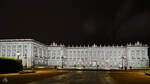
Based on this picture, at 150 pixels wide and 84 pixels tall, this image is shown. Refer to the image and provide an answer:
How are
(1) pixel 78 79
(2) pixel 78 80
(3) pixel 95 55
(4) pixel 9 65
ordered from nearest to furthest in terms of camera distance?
(2) pixel 78 80 → (1) pixel 78 79 → (4) pixel 9 65 → (3) pixel 95 55

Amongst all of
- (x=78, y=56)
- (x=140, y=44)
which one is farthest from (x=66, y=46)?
(x=140, y=44)

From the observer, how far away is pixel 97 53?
557 feet

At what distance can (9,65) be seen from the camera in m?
49.7

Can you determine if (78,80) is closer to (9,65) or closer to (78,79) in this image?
(78,79)

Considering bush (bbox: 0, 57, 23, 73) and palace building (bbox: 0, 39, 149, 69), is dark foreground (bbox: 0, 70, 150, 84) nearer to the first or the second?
bush (bbox: 0, 57, 23, 73)

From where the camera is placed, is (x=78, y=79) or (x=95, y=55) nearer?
(x=78, y=79)

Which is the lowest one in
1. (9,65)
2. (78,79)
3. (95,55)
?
(78,79)

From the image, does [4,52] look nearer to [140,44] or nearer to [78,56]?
[78,56]

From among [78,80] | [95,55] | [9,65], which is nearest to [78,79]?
[78,80]

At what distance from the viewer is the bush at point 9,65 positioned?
47.2 metres

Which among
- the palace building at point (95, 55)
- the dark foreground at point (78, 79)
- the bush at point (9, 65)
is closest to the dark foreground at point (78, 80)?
the dark foreground at point (78, 79)

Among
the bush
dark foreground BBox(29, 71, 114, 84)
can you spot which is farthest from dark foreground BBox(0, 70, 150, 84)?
the bush

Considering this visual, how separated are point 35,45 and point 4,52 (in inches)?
729

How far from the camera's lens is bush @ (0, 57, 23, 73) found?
47.2 metres
